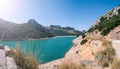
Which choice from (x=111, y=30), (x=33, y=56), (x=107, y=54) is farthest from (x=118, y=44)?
(x=111, y=30)

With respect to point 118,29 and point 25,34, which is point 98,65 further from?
point 25,34

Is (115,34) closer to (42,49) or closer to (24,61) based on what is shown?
(42,49)

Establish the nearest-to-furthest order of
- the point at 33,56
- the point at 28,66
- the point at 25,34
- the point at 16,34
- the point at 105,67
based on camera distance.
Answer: the point at 28,66, the point at 33,56, the point at 105,67, the point at 16,34, the point at 25,34

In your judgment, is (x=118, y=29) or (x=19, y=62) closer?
(x=19, y=62)

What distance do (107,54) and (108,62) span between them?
1.29 metres

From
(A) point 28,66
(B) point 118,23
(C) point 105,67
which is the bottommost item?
(C) point 105,67

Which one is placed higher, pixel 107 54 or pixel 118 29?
pixel 118 29

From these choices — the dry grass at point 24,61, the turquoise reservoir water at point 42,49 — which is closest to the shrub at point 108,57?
the turquoise reservoir water at point 42,49

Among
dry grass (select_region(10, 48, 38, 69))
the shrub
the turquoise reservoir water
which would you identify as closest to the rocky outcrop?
the turquoise reservoir water

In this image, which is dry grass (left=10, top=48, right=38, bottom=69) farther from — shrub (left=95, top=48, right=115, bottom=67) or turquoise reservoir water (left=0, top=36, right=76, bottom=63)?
shrub (left=95, top=48, right=115, bottom=67)

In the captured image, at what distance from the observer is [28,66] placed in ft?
20.4

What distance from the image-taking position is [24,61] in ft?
21.0

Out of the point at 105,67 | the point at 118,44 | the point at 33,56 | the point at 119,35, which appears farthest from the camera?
the point at 119,35

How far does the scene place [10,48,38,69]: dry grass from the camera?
6219mm
